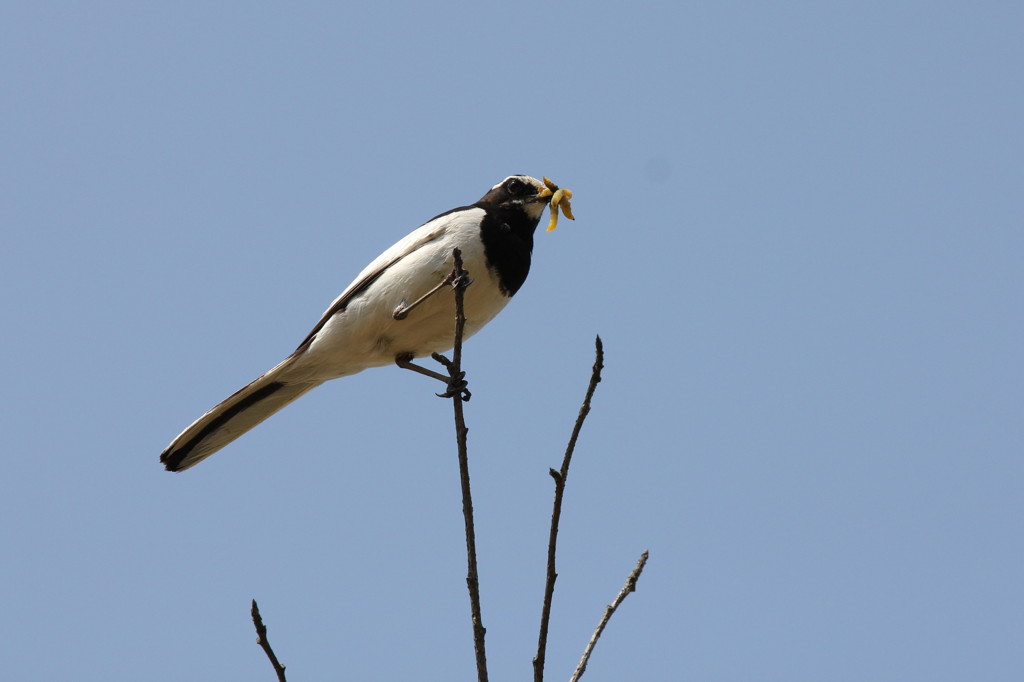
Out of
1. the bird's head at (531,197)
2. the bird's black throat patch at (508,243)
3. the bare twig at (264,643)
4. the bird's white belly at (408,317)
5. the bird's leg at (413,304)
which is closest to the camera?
the bare twig at (264,643)

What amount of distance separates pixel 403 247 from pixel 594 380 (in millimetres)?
3587

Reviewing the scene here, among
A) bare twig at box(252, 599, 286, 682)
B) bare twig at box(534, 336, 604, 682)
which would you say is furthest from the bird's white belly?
bare twig at box(252, 599, 286, 682)

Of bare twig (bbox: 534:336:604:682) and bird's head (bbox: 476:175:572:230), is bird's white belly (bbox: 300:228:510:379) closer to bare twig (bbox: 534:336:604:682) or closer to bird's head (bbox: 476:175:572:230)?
bird's head (bbox: 476:175:572:230)

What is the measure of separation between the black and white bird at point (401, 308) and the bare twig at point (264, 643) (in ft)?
11.8

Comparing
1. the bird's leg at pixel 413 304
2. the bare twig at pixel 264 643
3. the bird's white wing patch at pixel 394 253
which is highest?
the bird's white wing patch at pixel 394 253

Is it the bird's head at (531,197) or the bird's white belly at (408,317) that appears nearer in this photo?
the bird's white belly at (408,317)

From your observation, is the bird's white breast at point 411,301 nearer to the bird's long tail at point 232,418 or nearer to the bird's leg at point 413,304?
the bird's leg at point 413,304

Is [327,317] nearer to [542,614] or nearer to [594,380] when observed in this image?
[594,380]

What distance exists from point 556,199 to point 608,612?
4.41 metres

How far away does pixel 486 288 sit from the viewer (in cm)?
705

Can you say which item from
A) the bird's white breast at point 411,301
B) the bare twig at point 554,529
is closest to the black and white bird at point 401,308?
the bird's white breast at point 411,301

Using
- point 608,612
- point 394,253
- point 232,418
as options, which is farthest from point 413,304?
point 608,612

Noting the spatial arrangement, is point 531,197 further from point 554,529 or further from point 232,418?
point 554,529

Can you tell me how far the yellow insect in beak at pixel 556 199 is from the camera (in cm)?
759
